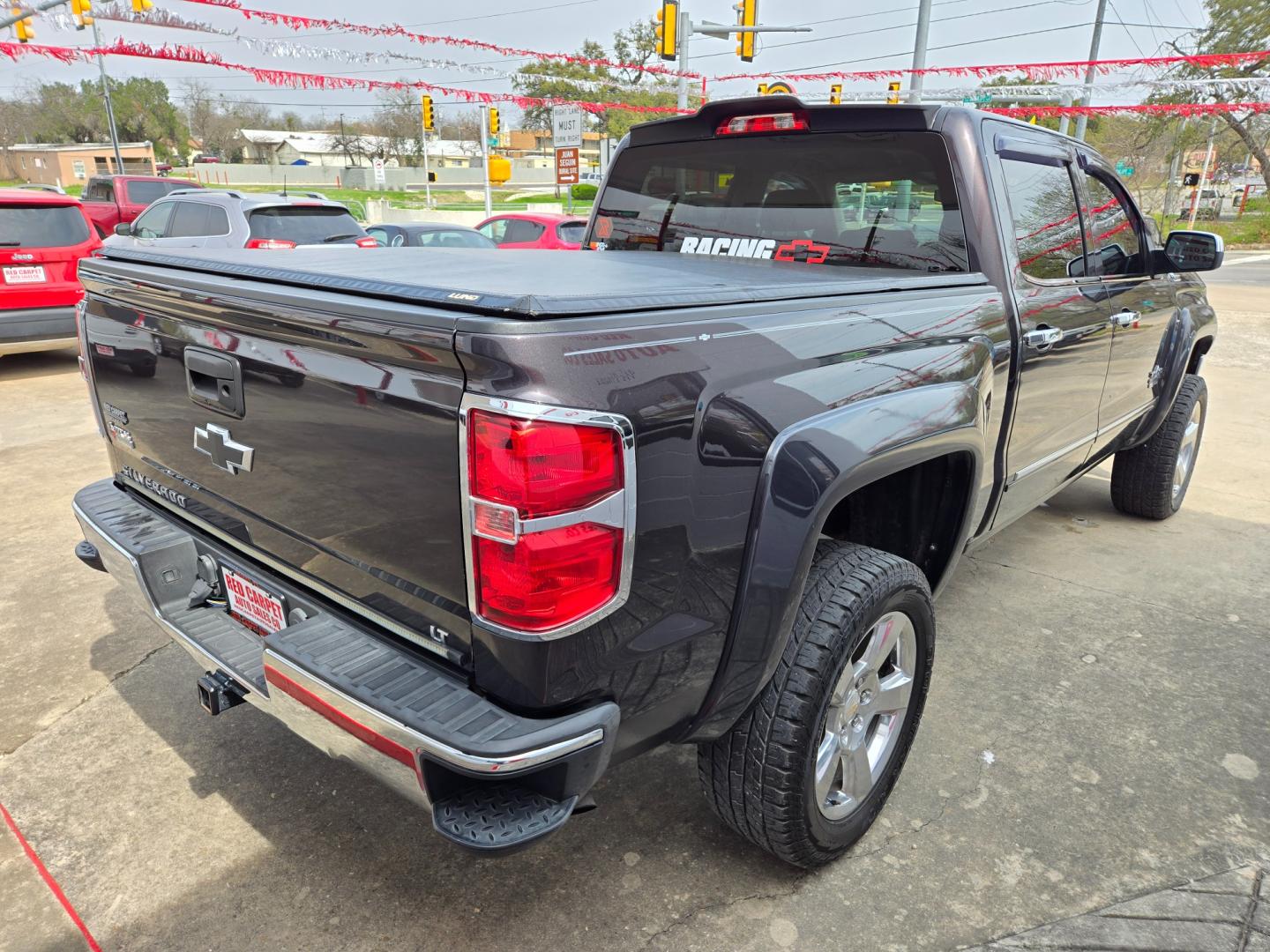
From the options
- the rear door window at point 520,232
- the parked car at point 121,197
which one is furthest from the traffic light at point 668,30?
the parked car at point 121,197

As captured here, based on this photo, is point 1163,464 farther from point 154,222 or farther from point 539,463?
point 154,222

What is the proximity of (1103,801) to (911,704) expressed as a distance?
69cm

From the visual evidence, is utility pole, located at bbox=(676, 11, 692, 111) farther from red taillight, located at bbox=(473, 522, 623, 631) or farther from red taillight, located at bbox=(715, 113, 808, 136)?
red taillight, located at bbox=(473, 522, 623, 631)

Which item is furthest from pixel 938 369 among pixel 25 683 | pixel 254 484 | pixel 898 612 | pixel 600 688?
pixel 25 683

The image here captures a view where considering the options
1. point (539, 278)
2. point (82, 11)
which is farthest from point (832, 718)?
point (82, 11)

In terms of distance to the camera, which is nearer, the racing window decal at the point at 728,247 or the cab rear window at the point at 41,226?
the racing window decal at the point at 728,247

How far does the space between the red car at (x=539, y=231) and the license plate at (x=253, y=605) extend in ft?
31.7

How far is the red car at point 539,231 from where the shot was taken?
11.6m

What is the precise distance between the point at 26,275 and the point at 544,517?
27.3ft

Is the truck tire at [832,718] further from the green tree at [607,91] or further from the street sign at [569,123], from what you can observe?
the green tree at [607,91]

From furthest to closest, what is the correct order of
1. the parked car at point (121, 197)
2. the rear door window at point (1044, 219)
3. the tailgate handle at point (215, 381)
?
the parked car at point (121, 197) → the rear door window at point (1044, 219) → the tailgate handle at point (215, 381)

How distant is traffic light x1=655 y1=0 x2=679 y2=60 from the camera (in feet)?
55.2

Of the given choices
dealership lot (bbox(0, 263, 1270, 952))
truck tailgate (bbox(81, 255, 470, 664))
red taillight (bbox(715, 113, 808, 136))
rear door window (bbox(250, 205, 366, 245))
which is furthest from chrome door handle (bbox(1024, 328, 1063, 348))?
rear door window (bbox(250, 205, 366, 245))

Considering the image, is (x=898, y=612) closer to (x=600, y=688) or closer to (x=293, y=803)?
(x=600, y=688)
